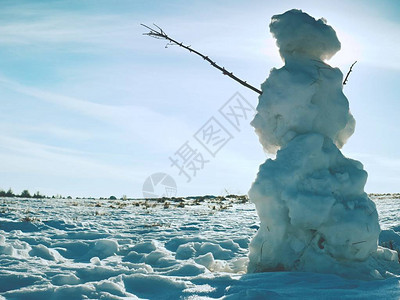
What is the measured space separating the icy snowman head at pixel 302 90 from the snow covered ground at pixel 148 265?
64.4 inches

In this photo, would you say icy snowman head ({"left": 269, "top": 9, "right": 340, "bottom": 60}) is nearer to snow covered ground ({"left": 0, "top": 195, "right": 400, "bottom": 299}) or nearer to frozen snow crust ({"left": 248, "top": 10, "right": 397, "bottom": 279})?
frozen snow crust ({"left": 248, "top": 10, "right": 397, "bottom": 279})

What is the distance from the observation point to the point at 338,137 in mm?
4652

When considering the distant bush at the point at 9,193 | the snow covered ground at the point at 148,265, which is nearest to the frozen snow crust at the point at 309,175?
→ the snow covered ground at the point at 148,265

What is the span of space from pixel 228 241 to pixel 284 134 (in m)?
2.41

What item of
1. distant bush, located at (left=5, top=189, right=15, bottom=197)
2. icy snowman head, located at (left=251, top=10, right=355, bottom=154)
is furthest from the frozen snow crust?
distant bush, located at (left=5, top=189, right=15, bottom=197)

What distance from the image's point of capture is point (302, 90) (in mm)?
4277

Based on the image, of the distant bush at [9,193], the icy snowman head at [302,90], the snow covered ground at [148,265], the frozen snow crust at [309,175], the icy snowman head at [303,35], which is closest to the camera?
the snow covered ground at [148,265]

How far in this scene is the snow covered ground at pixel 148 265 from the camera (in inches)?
123

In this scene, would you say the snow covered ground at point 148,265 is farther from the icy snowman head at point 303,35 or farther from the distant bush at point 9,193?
the distant bush at point 9,193

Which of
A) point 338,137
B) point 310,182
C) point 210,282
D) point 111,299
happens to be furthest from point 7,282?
point 338,137

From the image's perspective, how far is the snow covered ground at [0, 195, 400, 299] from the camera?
3.11 m

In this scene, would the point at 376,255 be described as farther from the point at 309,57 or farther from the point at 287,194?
the point at 309,57

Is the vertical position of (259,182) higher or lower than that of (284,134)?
lower

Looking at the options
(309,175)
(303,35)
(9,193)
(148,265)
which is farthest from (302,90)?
(9,193)
